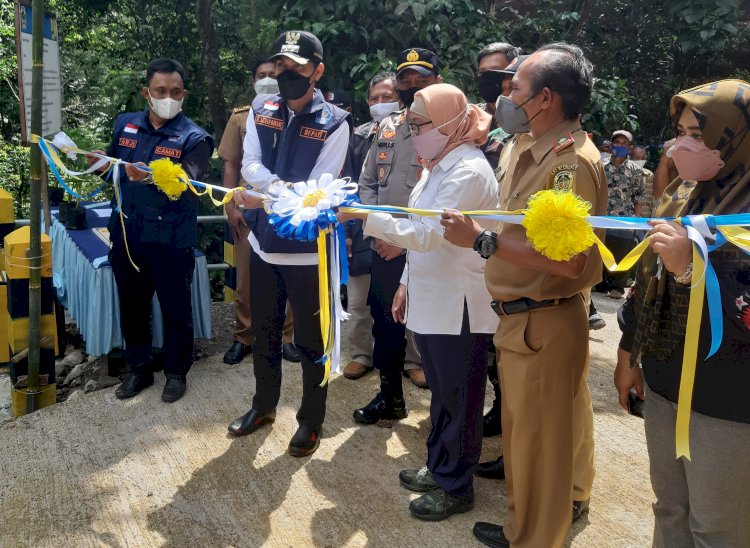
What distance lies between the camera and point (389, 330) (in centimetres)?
415

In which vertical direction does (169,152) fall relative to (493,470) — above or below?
above

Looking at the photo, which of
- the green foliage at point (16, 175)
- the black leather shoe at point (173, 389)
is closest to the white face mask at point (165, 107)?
the black leather shoe at point (173, 389)

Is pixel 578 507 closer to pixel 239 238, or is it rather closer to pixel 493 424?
pixel 493 424

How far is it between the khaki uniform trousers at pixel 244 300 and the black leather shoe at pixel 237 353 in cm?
3

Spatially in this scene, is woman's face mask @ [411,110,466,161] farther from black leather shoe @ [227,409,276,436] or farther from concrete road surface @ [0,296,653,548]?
black leather shoe @ [227,409,276,436]

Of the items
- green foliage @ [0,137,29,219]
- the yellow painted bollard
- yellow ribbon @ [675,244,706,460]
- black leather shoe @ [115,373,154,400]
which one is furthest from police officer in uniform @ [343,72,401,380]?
green foliage @ [0,137,29,219]

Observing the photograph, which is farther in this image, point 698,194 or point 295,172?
point 295,172

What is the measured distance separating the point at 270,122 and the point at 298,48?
0.41m

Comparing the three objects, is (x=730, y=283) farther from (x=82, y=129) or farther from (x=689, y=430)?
(x=82, y=129)

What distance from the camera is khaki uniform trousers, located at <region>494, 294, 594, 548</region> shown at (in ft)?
8.30

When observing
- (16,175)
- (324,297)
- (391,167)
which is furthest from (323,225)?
(16,175)

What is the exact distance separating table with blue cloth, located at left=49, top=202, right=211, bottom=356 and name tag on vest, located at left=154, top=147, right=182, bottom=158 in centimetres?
105

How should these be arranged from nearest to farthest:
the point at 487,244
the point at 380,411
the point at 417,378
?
the point at 487,244 < the point at 380,411 < the point at 417,378

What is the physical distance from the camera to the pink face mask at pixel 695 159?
6.52 ft
